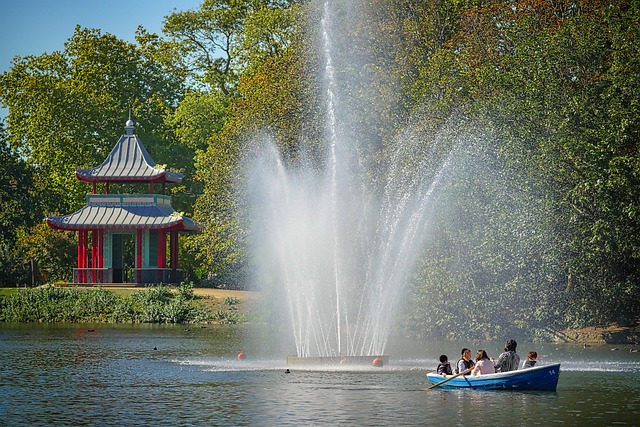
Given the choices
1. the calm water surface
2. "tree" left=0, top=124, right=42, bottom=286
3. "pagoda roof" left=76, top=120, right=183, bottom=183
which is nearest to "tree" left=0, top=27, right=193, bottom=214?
"tree" left=0, top=124, right=42, bottom=286

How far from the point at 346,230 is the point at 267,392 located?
88.6 feet

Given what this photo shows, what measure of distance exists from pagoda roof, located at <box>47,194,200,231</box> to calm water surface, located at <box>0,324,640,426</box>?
3317 centimetres

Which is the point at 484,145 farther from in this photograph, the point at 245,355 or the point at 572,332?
the point at 245,355

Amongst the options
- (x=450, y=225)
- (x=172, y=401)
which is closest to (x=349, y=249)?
(x=450, y=225)

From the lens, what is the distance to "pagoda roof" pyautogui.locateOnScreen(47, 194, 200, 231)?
85.0 meters

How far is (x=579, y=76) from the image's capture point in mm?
54531

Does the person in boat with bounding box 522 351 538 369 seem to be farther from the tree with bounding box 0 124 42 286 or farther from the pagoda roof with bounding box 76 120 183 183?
the tree with bounding box 0 124 42 286

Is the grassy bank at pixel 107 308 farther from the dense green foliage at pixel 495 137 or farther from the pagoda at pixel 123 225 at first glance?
the pagoda at pixel 123 225

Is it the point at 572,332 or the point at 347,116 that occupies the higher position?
the point at 347,116

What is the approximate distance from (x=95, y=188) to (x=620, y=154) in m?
50.0

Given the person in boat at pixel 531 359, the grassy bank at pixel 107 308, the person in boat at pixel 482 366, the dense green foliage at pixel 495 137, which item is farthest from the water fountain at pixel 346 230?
the person in boat at pixel 531 359

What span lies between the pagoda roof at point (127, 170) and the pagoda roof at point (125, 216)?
5.11 feet

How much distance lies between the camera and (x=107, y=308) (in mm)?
73250

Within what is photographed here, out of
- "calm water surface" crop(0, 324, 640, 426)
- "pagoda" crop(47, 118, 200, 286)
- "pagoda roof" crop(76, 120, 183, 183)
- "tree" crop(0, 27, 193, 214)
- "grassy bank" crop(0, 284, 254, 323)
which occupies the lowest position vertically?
"calm water surface" crop(0, 324, 640, 426)
